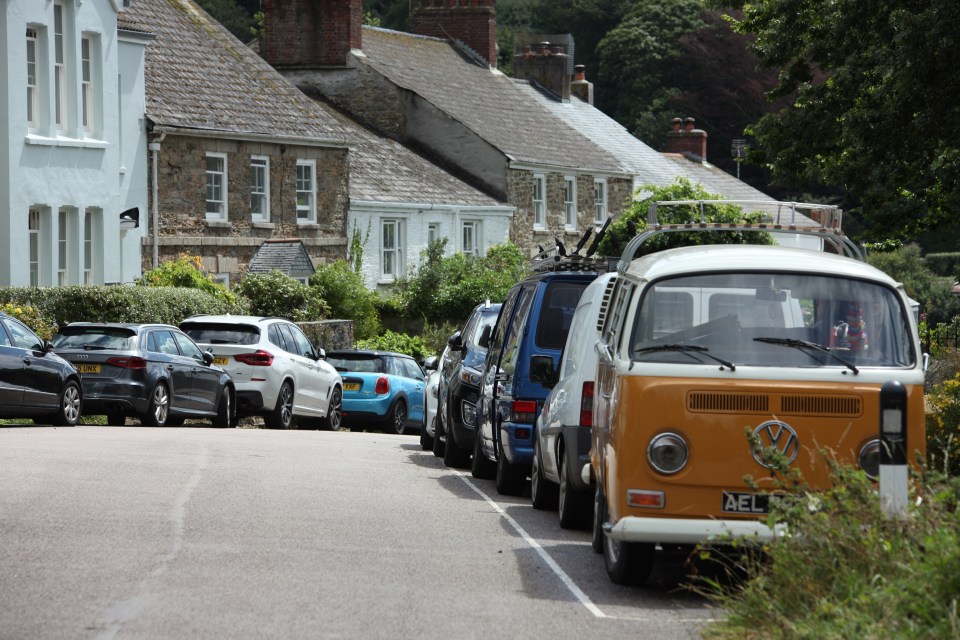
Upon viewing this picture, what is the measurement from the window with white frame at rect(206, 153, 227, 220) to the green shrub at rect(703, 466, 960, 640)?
31.5 meters

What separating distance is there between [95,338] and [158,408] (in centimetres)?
139

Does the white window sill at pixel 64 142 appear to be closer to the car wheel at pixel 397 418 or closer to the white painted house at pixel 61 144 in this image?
the white painted house at pixel 61 144

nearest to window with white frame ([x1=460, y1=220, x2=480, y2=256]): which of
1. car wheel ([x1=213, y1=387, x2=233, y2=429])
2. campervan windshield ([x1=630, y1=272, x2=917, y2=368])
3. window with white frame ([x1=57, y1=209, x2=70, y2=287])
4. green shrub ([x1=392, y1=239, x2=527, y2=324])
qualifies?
green shrub ([x1=392, y1=239, x2=527, y2=324])

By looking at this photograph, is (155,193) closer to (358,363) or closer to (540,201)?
(358,363)

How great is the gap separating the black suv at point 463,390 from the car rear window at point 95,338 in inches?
235

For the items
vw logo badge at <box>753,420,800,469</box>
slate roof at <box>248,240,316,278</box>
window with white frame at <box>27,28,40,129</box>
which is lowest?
vw logo badge at <box>753,420,800,469</box>

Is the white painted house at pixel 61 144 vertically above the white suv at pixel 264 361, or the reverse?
the white painted house at pixel 61 144

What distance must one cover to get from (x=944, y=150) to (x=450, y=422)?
7.77m

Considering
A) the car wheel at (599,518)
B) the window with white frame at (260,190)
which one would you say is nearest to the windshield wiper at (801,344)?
the car wheel at (599,518)

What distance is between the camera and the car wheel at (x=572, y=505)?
12.2 metres

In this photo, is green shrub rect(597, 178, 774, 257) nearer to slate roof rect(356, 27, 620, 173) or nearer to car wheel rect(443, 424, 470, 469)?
slate roof rect(356, 27, 620, 173)

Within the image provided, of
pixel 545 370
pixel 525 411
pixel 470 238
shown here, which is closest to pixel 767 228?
pixel 545 370

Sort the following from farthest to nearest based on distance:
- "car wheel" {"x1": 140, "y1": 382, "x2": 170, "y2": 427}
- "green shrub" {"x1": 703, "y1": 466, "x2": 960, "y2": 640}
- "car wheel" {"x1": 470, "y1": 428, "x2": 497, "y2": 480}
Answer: "car wheel" {"x1": 140, "y1": 382, "x2": 170, "y2": 427}
"car wheel" {"x1": 470, "y1": 428, "x2": 497, "y2": 480}
"green shrub" {"x1": 703, "y1": 466, "x2": 960, "y2": 640}

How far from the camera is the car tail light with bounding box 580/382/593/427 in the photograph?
11875mm
